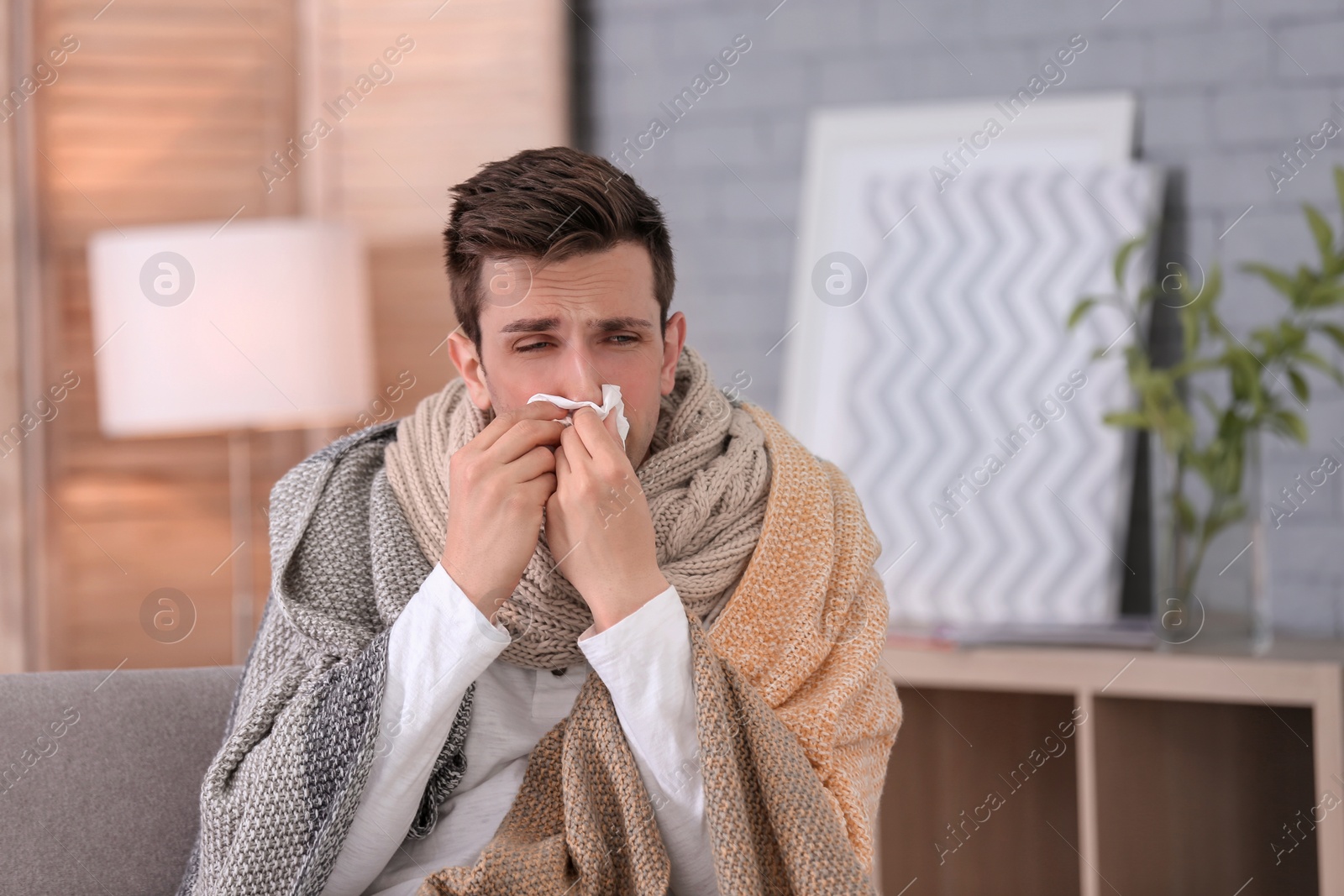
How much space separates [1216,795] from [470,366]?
1.90 metres

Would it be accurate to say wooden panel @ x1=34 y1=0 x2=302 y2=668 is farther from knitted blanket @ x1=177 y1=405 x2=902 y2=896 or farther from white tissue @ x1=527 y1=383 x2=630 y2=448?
white tissue @ x1=527 y1=383 x2=630 y2=448

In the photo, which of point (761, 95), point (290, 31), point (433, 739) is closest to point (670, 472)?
point (433, 739)

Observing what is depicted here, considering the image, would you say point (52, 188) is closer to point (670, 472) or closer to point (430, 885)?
point (670, 472)

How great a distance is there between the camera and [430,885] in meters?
1.23

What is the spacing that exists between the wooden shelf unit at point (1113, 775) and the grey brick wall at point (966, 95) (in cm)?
38

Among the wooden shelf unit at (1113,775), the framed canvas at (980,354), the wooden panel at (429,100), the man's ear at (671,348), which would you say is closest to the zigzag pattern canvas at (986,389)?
the framed canvas at (980,354)

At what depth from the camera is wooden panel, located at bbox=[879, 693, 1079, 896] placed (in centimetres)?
278

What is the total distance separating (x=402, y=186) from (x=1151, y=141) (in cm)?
188

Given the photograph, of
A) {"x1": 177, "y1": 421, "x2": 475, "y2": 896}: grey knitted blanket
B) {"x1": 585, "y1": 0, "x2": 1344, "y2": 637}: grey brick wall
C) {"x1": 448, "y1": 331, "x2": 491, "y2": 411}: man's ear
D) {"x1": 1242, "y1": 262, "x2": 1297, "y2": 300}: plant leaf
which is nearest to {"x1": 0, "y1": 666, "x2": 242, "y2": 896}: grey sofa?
{"x1": 177, "y1": 421, "x2": 475, "y2": 896}: grey knitted blanket

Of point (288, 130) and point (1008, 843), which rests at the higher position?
point (288, 130)

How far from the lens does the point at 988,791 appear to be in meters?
2.78

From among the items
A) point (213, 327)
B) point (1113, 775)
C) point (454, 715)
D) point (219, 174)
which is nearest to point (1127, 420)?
point (1113, 775)

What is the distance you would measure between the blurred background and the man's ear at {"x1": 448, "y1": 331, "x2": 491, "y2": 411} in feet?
4.52

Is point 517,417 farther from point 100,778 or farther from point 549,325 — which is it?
point 100,778
